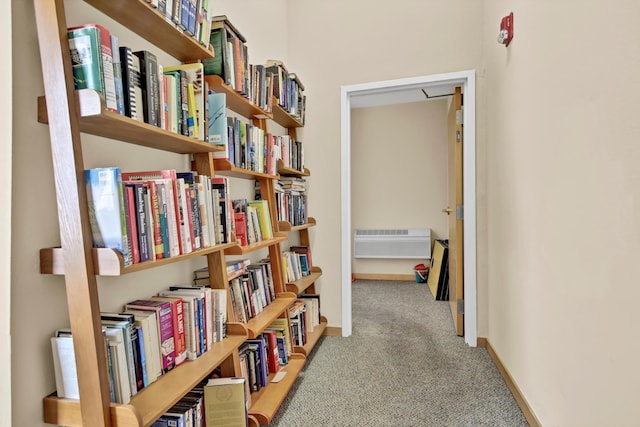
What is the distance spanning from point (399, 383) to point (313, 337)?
2.27 feet

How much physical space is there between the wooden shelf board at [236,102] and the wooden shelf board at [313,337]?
59.0 inches

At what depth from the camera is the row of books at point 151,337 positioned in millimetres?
920

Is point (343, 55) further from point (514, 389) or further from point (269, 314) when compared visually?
point (514, 389)

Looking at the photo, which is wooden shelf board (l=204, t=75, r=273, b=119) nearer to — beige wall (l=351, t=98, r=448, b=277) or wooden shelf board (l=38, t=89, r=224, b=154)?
wooden shelf board (l=38, t=89, r=224, b=154)

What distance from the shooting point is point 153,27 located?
46.9 inches

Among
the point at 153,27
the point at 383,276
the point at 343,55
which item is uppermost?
the point at 343,55

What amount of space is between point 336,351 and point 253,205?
1.30 m

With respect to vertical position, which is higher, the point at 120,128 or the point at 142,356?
the point at 120,128

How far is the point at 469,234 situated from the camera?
2.51 metres

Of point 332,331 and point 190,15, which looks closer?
point 190,15

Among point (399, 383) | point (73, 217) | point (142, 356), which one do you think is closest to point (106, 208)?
point (73, 217)

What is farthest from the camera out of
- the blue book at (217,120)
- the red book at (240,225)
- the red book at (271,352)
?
the red book at (271,352)

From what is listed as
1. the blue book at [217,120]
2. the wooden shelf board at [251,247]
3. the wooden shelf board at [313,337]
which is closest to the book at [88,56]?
the blue book at [217,120]

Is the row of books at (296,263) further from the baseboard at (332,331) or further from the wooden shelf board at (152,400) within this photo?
the wooden shelf board at (152,400)
